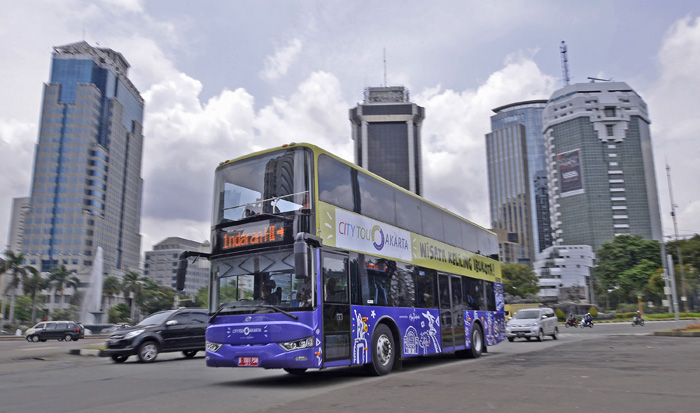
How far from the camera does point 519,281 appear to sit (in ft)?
277

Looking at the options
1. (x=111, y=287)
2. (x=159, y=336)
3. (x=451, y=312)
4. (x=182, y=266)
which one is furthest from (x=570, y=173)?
(x=182, y=266)

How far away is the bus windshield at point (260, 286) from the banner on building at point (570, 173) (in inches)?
6001

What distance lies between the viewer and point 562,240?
151000 mm

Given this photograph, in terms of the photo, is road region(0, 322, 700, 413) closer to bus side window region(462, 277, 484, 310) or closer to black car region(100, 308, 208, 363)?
black car region(100, 308, 208, 363)

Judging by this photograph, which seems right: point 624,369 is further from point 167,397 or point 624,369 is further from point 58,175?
point 58,175

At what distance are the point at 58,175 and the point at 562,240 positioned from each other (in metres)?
130

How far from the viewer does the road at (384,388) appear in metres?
7.29

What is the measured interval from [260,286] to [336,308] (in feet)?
4.72

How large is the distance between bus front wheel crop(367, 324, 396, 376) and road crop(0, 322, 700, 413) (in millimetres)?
319

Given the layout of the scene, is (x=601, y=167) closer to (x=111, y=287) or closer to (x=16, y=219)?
(x=111, y=287)

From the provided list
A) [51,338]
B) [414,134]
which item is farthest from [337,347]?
[414,134]

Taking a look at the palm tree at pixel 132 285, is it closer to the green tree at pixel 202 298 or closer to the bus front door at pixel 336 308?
the green tree at pixel 202 298

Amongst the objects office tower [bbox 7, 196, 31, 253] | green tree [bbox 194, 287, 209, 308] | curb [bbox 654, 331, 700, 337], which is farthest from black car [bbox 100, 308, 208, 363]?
office tower [bbox 7, 196, 31, 253]

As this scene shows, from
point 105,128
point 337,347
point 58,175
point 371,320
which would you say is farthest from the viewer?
point 105,128
